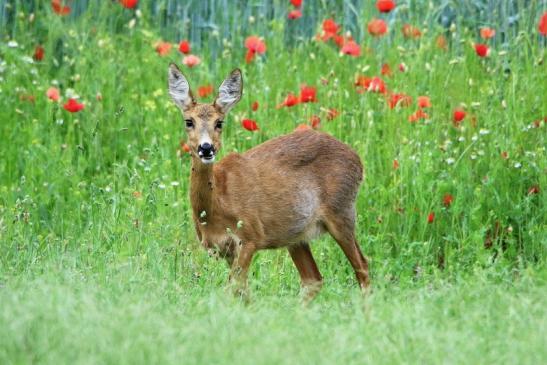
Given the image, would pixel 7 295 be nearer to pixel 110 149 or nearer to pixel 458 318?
pixel 458 318

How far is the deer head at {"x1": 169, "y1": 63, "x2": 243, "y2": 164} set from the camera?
7.50m

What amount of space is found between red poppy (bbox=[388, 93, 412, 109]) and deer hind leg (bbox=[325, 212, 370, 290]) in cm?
133

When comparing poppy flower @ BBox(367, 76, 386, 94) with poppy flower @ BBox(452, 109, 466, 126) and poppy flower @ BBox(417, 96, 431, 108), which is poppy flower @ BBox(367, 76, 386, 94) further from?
poppy flower @ BBox(452, 109, 466, 126)

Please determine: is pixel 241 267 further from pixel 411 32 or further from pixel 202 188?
pixel 411 32

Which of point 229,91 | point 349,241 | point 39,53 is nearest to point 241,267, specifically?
point 349,241

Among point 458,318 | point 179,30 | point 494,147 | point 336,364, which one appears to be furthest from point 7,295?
point 179,30

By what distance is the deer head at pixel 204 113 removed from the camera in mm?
7504

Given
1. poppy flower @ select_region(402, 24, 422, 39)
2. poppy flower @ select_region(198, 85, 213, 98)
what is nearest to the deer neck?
poppy flower @ select_region(198, 85, 213, 98)

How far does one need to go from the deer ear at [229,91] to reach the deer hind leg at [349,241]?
3.48ft

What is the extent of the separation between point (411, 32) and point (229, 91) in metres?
2.71

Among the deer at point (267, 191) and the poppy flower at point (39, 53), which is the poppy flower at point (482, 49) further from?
the poppy flower at point (39, 53)

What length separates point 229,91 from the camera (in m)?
7.95

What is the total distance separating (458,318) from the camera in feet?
20.9

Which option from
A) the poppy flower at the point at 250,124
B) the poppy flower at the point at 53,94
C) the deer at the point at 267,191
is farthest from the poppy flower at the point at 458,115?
the poppy flower at the point at 53,94
